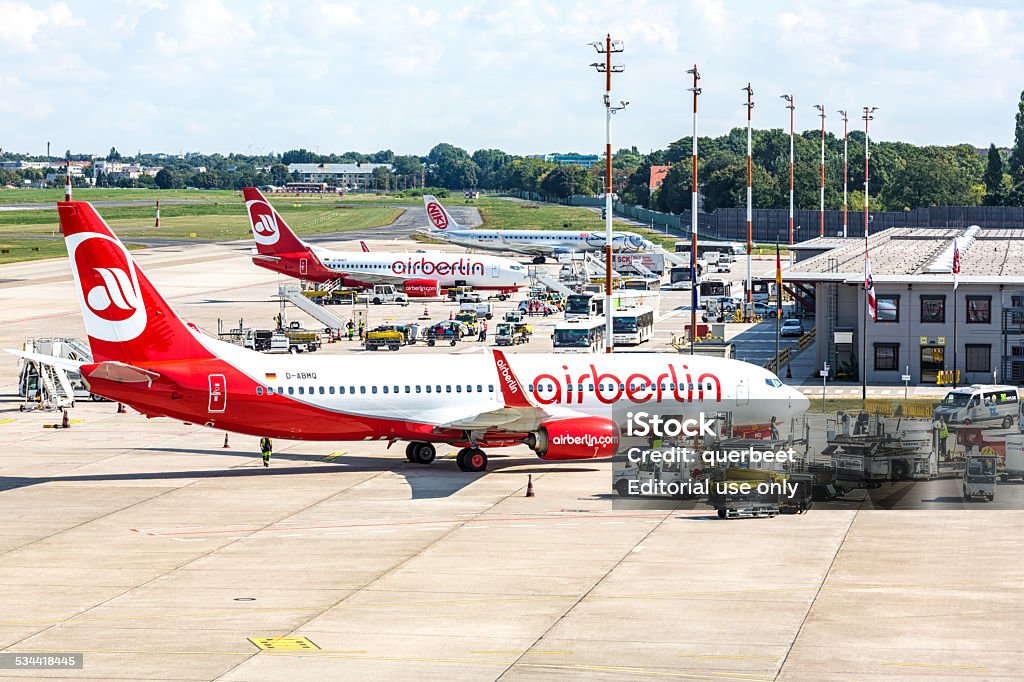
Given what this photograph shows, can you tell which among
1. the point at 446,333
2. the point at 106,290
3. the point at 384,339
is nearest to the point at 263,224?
the point at 446,333

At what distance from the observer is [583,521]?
46219mm

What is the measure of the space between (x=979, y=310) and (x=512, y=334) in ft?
119

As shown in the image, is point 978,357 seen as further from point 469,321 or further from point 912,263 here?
point 469,321

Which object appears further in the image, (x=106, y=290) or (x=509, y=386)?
(x=509, y=386)

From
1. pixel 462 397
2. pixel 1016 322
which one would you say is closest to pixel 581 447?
pixel 462 397

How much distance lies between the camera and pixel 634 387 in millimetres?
55938

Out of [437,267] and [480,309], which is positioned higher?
[437,267]

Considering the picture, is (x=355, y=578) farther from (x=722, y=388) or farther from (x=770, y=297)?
(x=770, y=297)

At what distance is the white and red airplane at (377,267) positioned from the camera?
140 meters

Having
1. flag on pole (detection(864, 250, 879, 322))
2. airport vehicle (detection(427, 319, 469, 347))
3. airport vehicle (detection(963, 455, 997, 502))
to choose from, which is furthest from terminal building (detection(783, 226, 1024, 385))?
airport vehicle (detection(427, 319, 469, 347))

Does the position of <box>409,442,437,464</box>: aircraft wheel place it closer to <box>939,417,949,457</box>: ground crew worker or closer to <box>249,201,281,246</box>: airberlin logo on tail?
<box>939,417,949,457</box>: ground crew worker

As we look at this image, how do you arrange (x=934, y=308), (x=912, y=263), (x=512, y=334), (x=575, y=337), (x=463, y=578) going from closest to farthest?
→ 1. (x=463, y=578)
2. (x=934, y=308)
3. (x=912, y=263)
4. (x=575, y=337)
5. (x=512, y=334)

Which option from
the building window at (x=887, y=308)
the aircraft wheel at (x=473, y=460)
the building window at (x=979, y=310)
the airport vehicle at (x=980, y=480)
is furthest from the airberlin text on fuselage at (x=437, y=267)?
the airport vehicle at (x=980, y=480)

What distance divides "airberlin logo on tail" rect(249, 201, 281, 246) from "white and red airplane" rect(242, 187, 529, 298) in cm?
10
